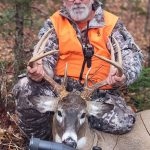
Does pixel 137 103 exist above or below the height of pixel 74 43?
below

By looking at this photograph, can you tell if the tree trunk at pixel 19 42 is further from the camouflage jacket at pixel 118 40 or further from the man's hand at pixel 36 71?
the man's hand at pixel 36 71

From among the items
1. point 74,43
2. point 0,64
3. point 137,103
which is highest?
point 74,43

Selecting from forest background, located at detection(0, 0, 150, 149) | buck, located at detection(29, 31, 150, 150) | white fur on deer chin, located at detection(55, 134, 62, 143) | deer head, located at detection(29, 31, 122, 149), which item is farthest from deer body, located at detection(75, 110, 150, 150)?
forest background, located at detection(0, 0, 150, 149)

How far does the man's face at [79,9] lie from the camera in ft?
22.7

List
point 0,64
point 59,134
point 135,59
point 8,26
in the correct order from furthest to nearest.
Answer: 1. point 8,26
2. point 0,64
3. point 135,59
4. point 59,134

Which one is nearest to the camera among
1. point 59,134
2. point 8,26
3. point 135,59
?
point 59,134

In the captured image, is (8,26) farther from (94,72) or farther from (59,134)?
(59,134)

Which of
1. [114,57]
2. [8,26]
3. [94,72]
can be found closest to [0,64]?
[8,26]

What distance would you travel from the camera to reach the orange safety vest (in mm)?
6930

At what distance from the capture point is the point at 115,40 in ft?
21.3

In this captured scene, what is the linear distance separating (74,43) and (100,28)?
1.28 feet

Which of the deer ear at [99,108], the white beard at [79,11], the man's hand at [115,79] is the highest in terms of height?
the white beard at [79,11]

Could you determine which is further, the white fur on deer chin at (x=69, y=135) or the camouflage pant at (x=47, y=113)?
the camouflage pant at (x=47, y=113)

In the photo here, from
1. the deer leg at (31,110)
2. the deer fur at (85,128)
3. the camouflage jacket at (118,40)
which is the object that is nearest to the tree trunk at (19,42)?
the camouflage jacket at (118,40)
